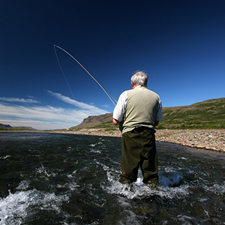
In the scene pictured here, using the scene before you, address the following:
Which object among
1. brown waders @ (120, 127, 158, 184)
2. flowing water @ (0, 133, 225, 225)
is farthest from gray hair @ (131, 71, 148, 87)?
flowing water @ (0, 133, 225, 225)

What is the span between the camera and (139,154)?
10.0 feet

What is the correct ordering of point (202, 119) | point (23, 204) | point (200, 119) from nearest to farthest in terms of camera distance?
point (23, 204), point (202, 119), point (200, 119)

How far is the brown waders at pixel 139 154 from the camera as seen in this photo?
303 cm

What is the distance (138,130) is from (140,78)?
136 centimetres

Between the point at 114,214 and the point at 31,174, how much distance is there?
4159 mm

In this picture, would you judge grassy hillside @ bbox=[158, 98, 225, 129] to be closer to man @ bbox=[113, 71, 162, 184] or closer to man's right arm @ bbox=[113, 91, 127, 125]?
man @ bbox=[113, 71, 162, 184]

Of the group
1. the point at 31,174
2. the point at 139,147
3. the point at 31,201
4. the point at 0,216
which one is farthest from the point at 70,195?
the point at 31,174

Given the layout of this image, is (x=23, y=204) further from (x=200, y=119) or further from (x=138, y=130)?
(x=200, y=119)

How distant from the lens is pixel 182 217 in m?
2.56

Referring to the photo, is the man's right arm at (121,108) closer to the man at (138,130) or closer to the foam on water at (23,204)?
the man at (138,130)

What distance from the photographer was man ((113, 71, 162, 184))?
3.02 metres

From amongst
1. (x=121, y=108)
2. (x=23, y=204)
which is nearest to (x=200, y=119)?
(x=121, y=108)

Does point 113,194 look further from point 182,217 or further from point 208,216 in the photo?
point 208,216

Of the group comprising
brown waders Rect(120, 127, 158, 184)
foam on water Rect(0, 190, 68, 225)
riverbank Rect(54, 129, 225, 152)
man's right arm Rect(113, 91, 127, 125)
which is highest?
man's right arm Rect(113, 91, 127, 125)
